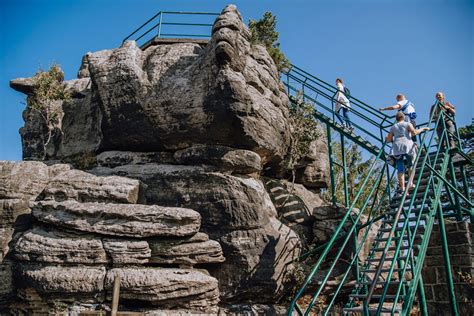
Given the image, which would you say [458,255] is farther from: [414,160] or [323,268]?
[323,268]

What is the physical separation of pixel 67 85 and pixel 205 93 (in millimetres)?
6940

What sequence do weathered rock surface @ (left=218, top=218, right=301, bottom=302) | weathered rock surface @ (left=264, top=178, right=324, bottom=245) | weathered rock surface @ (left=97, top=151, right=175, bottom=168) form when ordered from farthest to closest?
weathered rock surface @ (left=264, top=178, right=324, bottom=245) < weathered rock surface @ (left=97, top=151, right=175, bottom=168) < weathered rock surface @ (left=218, top=218, right=301, bottom=302)

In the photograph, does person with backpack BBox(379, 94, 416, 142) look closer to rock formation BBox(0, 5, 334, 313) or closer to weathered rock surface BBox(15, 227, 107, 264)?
rock formation BBox(0, 5, 334, 313)

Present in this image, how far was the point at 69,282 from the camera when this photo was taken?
9773mm

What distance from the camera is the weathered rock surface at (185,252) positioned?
35.0 ft

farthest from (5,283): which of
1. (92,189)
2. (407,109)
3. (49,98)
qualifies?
(407,109)

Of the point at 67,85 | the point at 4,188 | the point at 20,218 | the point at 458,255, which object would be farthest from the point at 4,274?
the point at 458,255

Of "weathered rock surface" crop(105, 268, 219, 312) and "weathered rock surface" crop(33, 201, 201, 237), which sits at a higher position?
"weathered rock surface" crop(33, 201, 201, 237)

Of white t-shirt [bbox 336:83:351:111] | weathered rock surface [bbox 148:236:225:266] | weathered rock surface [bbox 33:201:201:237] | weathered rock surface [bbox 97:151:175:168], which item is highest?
white t-shirt [bbox 336:83:351:111]

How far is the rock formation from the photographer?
1020cm

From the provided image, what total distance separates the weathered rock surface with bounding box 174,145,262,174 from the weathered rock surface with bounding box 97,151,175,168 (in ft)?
3.19

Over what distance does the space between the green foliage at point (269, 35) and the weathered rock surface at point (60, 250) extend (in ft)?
35.4

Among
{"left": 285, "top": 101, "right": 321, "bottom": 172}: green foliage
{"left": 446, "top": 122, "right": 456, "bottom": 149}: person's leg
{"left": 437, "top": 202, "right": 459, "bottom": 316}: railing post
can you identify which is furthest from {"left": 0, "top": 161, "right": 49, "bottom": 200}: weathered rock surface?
{"left": 446, "top": 122, "right": 456, "bottom": 149}: person's leg

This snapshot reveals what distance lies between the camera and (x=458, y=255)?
31.4ft
